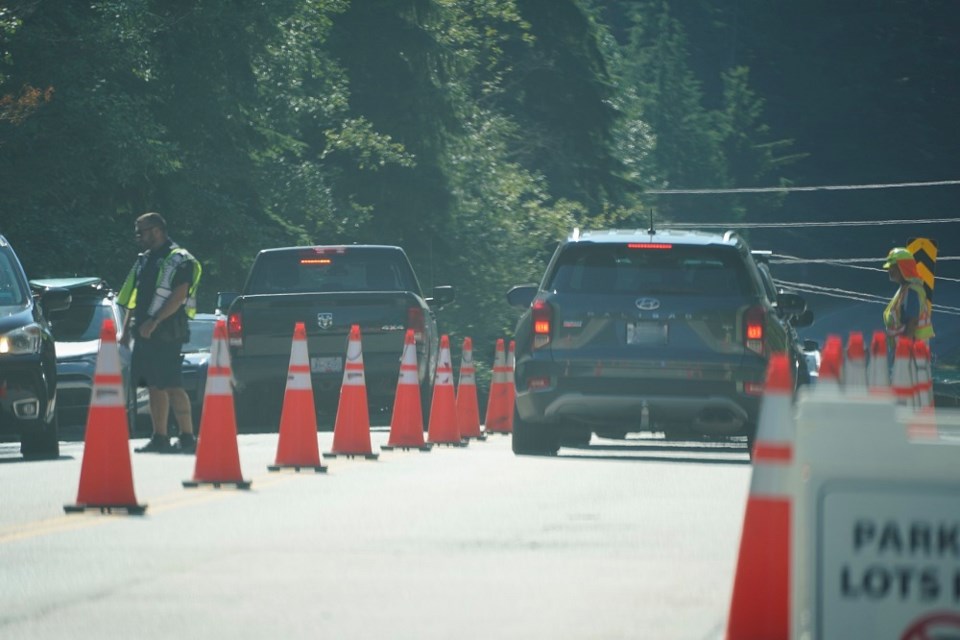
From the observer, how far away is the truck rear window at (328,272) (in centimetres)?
2294

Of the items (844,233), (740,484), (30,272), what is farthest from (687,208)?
(740,484)

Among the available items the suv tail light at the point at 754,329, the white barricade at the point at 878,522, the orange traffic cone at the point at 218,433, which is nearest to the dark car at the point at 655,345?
the suv tail light at the point at 754,329

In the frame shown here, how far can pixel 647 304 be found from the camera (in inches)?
635

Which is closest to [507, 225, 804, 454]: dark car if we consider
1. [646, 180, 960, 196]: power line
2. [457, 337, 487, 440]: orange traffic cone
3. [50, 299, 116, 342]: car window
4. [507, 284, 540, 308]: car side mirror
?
[507, 284, 540, 308]: car side mirror

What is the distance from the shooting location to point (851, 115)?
303 ft

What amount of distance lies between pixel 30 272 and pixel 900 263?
14.9 metres

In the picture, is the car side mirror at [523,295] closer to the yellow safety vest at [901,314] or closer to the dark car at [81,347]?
the yellow safety vest at [901,314]

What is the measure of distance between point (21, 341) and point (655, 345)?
5.04 metres

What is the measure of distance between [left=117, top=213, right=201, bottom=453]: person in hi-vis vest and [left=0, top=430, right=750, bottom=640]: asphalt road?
2000mm

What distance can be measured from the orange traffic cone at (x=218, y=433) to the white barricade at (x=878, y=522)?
826 cm

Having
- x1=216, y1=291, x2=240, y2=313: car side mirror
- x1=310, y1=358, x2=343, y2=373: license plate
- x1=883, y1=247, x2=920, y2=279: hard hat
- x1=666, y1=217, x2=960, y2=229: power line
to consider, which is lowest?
x1=666, y1=217, x2=960, y2=229: power line

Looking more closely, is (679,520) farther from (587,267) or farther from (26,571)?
(587,267)

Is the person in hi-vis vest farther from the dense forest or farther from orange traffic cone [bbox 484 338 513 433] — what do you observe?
orange traffic cone [bbox 484 338 513 433]

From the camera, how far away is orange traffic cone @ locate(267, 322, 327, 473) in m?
14.6
